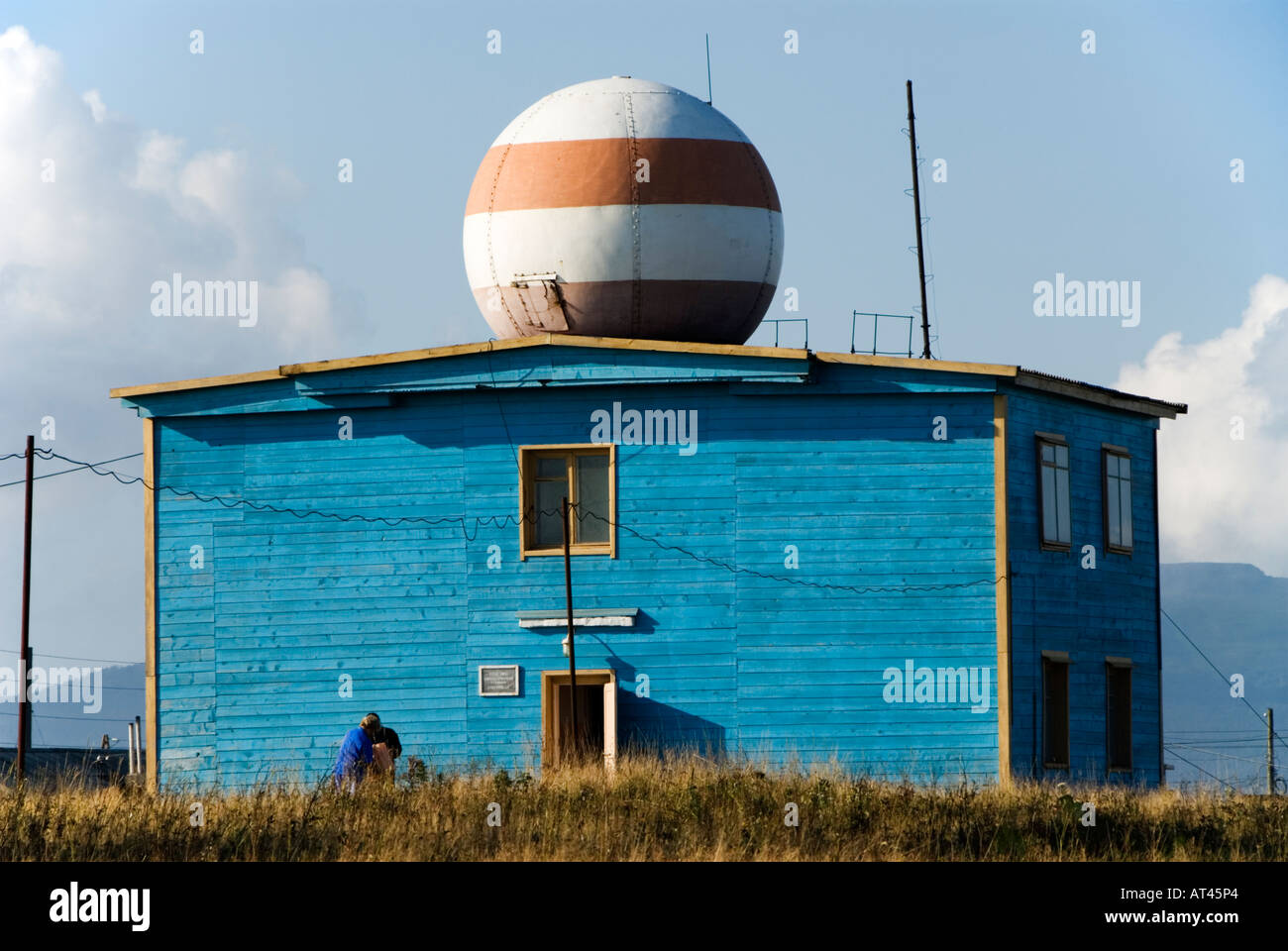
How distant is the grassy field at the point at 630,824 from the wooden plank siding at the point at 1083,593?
3.25 meters

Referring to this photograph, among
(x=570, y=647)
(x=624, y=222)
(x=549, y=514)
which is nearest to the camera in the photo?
(x=570, y=647)

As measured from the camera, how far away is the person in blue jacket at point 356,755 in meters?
20.7

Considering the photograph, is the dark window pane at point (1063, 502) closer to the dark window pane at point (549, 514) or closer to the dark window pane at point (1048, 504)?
the dark window pane at point (1048, 504)

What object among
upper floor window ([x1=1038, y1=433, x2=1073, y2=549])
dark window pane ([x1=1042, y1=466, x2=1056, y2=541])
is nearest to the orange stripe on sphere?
upper floor window ([x1=1038, y1=433, x2=1073, y2=549])

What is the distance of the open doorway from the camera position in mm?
24281

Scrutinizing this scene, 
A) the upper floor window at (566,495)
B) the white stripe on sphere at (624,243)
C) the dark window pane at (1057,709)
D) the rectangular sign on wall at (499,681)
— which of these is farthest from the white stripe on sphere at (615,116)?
the dark window pane at (1057,709)

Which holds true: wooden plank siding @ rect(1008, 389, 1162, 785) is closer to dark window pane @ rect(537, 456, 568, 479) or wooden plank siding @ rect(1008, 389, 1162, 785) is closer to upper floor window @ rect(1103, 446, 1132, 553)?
upper floor window @ rect(1103, 446, 1132, 553)

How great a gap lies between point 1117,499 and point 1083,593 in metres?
1.85

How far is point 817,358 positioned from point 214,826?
10.3 metres

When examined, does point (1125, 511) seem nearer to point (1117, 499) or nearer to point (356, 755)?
point (1117, 499)

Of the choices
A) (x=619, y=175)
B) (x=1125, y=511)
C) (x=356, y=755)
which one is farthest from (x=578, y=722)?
(x=1125, y=511)

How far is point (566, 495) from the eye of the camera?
2538cm
